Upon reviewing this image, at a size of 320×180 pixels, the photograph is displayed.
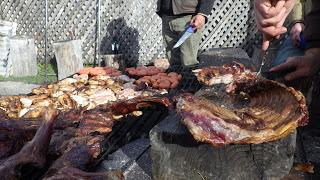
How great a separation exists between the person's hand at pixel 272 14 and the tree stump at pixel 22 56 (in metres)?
8.65

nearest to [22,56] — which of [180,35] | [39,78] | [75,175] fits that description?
[39,78]

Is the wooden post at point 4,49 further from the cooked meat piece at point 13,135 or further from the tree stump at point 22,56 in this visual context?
the cooked meat piece at point 13,135

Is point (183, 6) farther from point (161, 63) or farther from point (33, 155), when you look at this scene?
point (33, 155)

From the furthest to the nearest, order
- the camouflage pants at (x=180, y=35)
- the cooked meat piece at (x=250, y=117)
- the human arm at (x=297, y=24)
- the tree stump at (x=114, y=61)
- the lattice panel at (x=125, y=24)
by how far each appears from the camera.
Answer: the tree stump at (x=114, y=61) < the lattice panel at (x=125, y=24) < the camouflage pants at (x=180, y=35) < the human arm at (x=297, y=24) < the cooked meat piece at (x=250, y=117)

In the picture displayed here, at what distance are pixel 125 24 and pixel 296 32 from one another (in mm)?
8109

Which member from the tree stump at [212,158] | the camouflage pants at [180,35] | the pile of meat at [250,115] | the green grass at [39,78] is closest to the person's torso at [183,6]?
the camouflage pants at [180,35]

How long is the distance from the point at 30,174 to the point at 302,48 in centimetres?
262

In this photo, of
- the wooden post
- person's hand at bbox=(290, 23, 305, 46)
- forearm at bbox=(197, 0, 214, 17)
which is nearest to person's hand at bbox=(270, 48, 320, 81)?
person's hand at bbox=(290, 23, 305, 46)

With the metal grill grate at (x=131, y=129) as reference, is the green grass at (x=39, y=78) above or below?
below

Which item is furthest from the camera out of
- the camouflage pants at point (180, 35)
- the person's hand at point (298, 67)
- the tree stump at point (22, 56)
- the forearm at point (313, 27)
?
the tree stump at point (22, 56)

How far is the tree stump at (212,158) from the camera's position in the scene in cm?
229

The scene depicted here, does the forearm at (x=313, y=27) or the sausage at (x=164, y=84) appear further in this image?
the sausage at (x=164, y=84)

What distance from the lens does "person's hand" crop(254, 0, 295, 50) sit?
2.99 m

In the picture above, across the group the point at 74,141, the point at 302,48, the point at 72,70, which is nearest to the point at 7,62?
the point at 72,70
